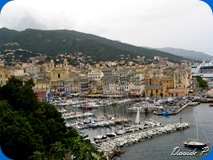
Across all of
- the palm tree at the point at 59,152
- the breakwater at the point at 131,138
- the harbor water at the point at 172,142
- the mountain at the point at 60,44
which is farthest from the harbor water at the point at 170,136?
the mountain at the point at 60,44

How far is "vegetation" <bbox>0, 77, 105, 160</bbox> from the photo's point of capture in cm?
366

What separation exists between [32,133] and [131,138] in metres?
3.55

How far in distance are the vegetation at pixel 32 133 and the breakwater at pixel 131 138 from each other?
1.54 meters

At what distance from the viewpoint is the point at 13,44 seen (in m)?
33.0

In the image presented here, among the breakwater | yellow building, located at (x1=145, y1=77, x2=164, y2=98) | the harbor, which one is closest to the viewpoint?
the breakwater

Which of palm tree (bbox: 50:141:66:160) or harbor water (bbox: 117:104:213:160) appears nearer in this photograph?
palm tree (bbox: 50:141:66:160)

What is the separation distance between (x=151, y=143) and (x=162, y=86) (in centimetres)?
818

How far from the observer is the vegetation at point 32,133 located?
3656mm

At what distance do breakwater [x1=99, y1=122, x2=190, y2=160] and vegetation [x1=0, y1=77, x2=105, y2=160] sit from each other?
1535 millimetres

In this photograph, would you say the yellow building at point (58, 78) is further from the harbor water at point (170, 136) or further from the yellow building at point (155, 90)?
the harbor water at point (170, 136)

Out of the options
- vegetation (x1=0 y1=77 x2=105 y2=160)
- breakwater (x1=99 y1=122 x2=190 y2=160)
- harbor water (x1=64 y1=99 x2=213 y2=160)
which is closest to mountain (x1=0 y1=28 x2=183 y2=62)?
harbor water (x1=64 y1=99 x2=213 y2=160)

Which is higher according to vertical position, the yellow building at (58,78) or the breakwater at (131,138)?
the yellow building at (58,78)

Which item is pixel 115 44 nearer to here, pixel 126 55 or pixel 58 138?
pixel 126 55

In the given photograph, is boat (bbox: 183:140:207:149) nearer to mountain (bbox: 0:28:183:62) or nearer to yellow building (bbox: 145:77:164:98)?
yellow building (bbox: 145:77:164:98)
